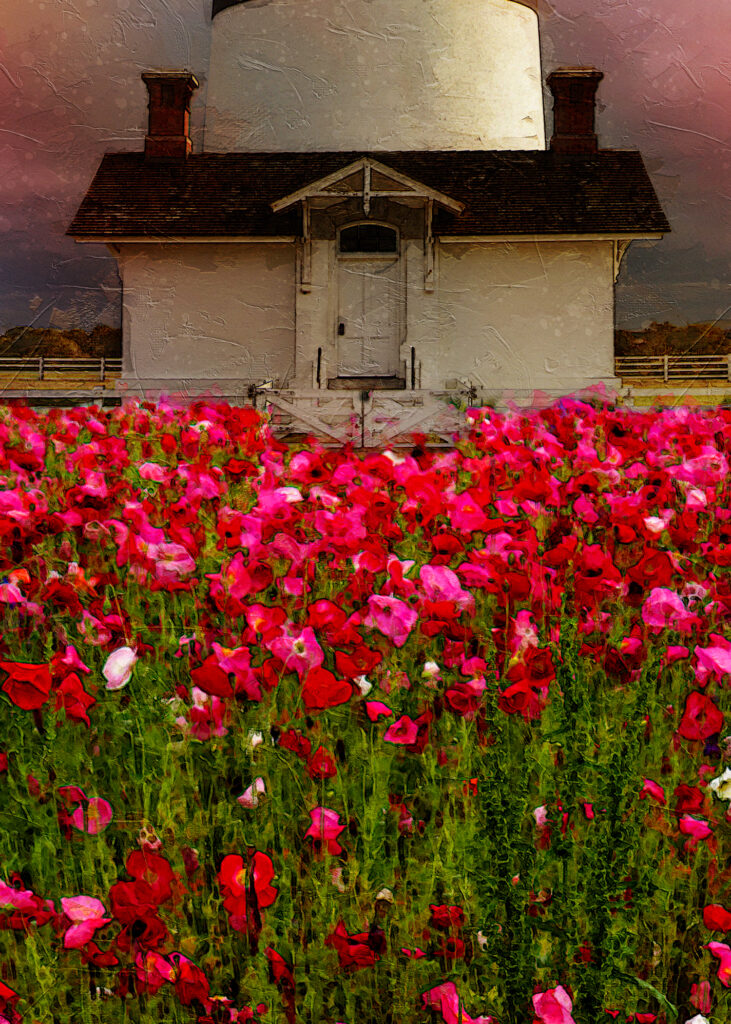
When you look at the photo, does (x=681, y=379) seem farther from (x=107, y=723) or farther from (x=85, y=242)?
(x=107, y=723)

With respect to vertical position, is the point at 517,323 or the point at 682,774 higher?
the point at 517,323

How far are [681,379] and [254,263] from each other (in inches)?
279

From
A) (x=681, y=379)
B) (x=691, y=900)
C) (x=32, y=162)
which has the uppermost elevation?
(x=32, y=162)

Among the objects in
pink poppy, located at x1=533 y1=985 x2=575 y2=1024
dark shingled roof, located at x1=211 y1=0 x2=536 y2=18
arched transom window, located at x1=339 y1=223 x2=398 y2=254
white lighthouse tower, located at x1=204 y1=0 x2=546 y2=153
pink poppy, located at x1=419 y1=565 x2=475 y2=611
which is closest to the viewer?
pink poppy, located at x1=533 y1=985 x2=575 y2=1024

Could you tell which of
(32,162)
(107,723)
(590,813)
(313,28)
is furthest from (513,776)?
(313,28)

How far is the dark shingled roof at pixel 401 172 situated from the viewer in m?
16.6

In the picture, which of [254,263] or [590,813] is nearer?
[590,813]

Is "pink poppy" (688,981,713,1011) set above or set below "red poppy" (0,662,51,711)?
below

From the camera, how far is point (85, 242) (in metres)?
16.7

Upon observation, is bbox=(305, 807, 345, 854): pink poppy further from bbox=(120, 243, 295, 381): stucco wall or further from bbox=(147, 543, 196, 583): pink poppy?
bbox=(120, 243, 295, 381): stucco wall

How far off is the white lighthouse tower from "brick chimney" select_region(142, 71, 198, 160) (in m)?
0.76

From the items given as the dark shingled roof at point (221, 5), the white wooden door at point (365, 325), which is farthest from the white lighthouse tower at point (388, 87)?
the white wooden door at point (365, 325)

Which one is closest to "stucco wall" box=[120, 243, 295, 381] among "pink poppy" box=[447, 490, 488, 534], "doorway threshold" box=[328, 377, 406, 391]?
"doorway threshold" box=[328, 377, 406, 391]

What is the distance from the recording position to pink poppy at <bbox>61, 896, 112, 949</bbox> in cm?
162
